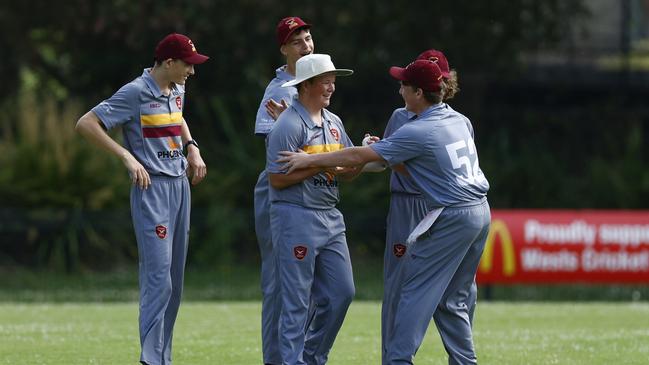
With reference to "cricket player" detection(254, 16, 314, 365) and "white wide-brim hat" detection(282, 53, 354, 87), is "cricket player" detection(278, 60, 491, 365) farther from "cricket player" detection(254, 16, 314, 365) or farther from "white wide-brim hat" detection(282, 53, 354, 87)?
"cricket player" detection(254, 16, 314, 365)

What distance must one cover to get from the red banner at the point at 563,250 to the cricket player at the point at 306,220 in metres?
8.68

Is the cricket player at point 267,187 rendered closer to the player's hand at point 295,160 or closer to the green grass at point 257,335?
the player's hand at point 295,160

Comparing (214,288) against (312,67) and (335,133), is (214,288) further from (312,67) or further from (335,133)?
(312,67)

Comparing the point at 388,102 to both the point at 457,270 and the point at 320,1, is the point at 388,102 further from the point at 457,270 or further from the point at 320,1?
the point at 457,270

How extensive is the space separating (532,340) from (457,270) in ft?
11.9

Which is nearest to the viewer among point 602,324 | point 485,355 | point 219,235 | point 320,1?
point 485,355

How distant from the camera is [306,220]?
8516 millimetres

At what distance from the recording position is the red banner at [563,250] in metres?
17.2

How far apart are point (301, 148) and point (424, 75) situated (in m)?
0.88

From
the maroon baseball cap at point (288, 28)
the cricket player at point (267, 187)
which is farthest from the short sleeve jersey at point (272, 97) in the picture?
the maroon baseball cap at point (288, 28)

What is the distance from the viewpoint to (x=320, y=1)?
2088 centimetres

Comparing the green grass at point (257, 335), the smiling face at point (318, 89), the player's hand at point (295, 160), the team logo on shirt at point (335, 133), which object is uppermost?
the smiling face at point (318, 89)

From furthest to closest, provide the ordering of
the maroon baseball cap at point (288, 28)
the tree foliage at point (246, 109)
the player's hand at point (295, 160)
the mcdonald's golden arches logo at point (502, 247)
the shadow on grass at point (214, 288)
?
1. the tree foliage at point (246, 109)
2. the shadow on grass at point (214, 288)
3. the mcdonald's golden arches logo at point (502, 247)
4. the maroon baseball cap at point (288, 28)
5. the player's hand at point (295, 160)

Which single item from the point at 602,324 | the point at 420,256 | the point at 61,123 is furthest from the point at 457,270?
the point at 61,123
